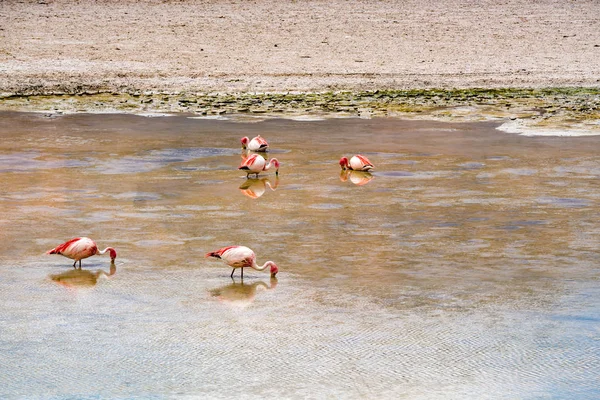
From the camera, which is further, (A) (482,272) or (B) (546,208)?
(B) (546,208)

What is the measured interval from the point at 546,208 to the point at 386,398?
22.7ft

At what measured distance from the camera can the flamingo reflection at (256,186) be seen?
597 inches

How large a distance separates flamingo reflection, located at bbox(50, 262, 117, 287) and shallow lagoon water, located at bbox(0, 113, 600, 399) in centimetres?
3

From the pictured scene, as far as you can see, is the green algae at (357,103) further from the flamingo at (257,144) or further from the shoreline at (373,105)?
the flamingo at (257,144)

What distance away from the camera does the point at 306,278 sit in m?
10.5

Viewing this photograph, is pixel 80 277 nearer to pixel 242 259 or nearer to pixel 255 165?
pixel 242 259

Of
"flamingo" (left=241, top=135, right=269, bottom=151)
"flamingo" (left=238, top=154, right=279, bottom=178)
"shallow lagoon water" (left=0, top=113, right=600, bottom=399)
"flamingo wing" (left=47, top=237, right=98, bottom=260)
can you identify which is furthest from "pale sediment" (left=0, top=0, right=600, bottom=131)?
"flamingo wing" (left=47, top=237, right=98, bottom=260)

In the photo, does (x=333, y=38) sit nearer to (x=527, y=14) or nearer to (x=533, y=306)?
(x=527, y=14)

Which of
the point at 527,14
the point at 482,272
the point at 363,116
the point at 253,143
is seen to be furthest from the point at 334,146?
the point at 527,14

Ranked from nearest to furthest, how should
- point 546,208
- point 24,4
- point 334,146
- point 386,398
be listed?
point 386,398 → point 546,208 → point 334,146 → point 24,4

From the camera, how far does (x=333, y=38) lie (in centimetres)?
3778

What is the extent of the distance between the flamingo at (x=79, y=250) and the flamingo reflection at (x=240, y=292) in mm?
1311

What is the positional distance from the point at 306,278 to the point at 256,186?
533cm

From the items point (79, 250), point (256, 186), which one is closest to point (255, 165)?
point (256, 186)
